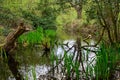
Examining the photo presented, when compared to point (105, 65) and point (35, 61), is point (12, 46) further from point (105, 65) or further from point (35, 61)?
point (105, 65)

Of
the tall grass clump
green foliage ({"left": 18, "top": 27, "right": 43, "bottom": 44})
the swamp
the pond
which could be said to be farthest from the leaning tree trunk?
the tall grass clump

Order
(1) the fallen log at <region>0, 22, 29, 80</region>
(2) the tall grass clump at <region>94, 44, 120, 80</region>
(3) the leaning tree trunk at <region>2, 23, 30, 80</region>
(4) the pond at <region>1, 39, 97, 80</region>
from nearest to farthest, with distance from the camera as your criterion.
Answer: (2) the tall grass clump at <region>94, 44, 120, 80</region> < (4) the pond at <region>1, 39, 97, 80</region> < (3) the leaning tree trunk at <region>2, 23, 30, 80</region> < (1) the fallen log at <region>0, 22, 29, 80</region>

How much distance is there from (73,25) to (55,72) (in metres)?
24.1

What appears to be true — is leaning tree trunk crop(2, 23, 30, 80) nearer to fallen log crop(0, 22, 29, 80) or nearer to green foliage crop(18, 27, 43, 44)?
fallen log crop(0, 22, 29, 80)

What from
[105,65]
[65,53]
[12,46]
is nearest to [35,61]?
[12,46]

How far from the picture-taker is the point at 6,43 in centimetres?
1160

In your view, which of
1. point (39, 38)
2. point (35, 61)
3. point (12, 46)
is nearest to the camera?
point (35, 61)

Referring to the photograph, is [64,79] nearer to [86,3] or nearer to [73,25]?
[86,3]

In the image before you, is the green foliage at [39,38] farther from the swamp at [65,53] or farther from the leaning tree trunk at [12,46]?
the leaning tree trunk at [12,46]

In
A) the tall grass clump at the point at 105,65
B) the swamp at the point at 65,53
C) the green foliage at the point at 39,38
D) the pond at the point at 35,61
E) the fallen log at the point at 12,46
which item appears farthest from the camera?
the green foliage at the point at 39,38

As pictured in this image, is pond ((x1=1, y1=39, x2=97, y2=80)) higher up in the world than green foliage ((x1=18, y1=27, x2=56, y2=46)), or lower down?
lower down

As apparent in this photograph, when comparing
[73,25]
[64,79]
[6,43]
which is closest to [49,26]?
[73,25]

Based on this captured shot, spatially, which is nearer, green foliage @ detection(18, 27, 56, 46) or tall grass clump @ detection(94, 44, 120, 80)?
tall grass clump @ detection(94, 44, 120, 80)

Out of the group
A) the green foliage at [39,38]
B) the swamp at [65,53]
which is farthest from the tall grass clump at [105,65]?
the green foliage at [39,38]
